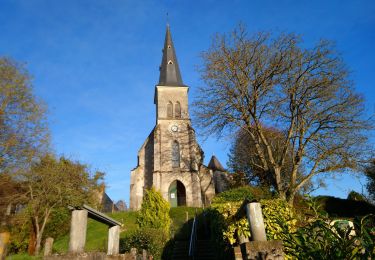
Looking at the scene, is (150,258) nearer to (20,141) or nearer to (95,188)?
(20,141)

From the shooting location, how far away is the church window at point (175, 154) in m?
30.2

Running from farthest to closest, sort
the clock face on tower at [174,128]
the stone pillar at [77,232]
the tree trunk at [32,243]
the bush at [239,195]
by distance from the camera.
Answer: the clock face on tower at [174,128]
the tree trunk at [32,243]
the bush at [239,195]
the stone pillar at [77,232]

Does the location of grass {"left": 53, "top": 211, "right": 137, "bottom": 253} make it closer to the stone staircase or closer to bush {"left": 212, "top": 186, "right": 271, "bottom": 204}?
the stone staircase

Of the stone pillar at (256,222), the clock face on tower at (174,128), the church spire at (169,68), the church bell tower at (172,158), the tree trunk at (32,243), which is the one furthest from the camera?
the church spire at (169,68)

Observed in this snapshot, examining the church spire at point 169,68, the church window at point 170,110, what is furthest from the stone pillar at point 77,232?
the church spire at point 169,68

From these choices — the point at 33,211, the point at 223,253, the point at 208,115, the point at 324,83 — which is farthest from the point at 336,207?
the point at 33,211

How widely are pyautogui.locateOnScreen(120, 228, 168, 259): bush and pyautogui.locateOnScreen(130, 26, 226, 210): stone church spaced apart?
44.5 ft

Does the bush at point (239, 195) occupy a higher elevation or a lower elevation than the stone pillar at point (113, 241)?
higher

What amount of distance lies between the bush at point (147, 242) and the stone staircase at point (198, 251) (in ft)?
2.64

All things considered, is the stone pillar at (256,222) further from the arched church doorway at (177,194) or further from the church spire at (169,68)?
the church spire at (169,68)

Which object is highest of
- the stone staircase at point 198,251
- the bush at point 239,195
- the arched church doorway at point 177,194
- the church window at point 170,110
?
the church window at point 170,110

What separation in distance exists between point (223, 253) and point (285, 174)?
17.3 m

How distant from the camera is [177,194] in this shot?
3027 cm

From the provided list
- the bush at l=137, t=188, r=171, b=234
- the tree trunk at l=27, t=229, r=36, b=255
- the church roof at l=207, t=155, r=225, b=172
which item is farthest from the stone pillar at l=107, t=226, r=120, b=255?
the church roof at l=207, t=155, r=225, b=172
